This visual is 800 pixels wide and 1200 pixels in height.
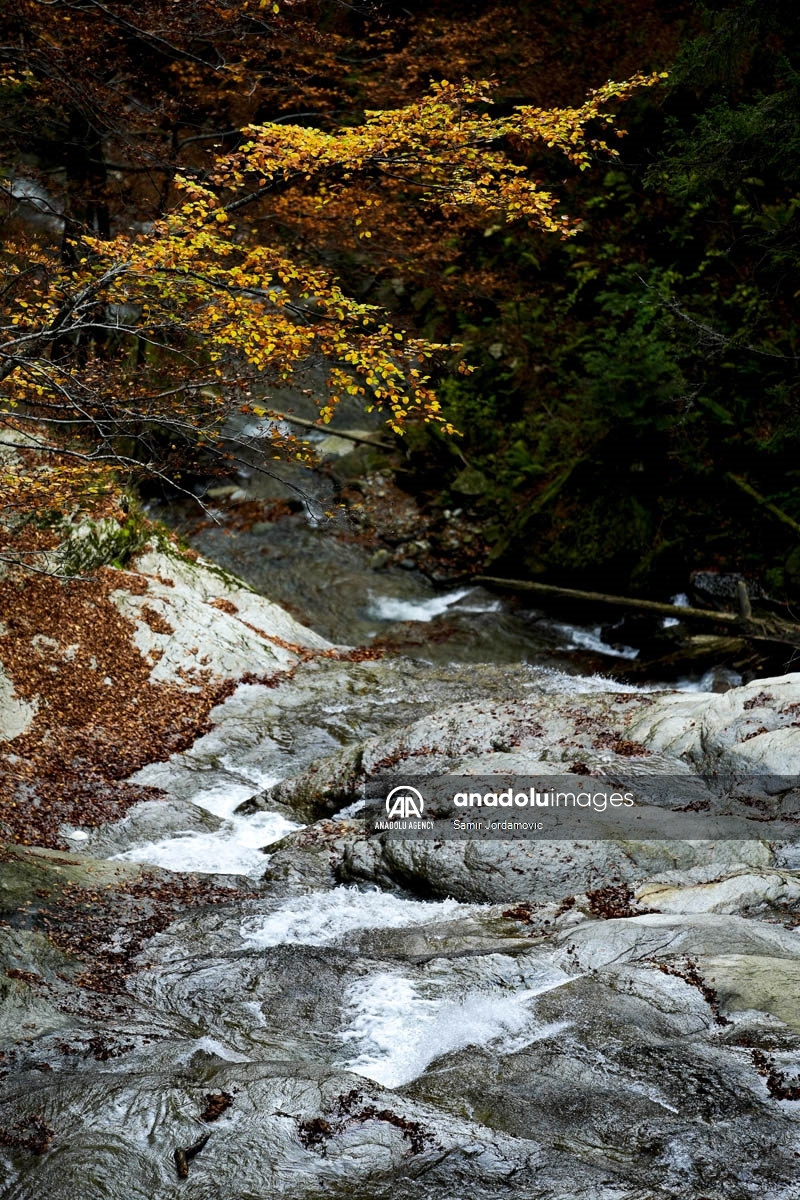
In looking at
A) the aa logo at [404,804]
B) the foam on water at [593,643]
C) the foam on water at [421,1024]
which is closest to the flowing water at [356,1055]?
the foam on water at [421,1024]

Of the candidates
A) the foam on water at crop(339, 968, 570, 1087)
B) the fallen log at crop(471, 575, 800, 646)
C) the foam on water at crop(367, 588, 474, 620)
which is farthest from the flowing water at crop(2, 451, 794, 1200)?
the foam on water at crop(367, 588, 474, 620)

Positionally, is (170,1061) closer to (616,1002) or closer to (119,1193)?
(119,1193)

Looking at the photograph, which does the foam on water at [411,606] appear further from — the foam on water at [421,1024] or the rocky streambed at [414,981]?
the foam on water at [421,1024]

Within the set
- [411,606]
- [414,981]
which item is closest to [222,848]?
[414,981]

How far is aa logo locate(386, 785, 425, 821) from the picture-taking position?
768 cm

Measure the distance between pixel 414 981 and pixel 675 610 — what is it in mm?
9067

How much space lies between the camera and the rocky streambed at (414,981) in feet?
12.3

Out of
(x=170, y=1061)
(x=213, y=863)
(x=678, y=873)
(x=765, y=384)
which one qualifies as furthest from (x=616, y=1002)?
(x=765, y=384)

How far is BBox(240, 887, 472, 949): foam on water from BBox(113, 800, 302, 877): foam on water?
2.99 ft

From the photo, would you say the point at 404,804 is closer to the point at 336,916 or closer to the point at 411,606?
the point at 336,916

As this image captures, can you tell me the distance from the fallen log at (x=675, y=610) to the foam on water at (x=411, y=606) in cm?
63

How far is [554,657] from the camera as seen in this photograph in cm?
1395

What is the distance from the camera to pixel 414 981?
5.39m

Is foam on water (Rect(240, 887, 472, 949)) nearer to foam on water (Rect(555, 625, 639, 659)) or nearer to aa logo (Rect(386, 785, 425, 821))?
aa logo (Rect(386, 785, 425, 821))
